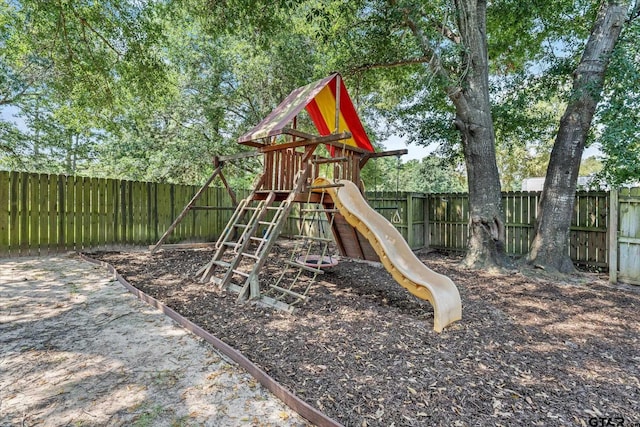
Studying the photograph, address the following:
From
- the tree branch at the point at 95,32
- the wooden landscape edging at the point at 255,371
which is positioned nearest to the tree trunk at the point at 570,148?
the wooden landscape edging at the point at 255,371

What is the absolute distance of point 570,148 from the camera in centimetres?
591

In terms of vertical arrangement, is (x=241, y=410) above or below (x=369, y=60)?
below

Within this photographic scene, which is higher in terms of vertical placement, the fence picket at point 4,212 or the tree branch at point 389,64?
the tree branch at point 389,64

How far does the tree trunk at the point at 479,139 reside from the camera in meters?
6.19

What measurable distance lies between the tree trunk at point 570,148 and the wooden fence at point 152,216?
3.34 ft

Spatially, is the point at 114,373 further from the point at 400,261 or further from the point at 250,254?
the point at 400,261

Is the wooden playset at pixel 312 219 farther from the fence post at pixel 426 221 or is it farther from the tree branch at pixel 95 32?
the tree branch at pixel 95 32

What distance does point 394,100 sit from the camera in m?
11.1

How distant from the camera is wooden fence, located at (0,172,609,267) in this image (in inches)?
257

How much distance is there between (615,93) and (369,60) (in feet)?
15.5

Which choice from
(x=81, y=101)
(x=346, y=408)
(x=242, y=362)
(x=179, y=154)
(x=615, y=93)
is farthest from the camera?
(x=179, y=154)

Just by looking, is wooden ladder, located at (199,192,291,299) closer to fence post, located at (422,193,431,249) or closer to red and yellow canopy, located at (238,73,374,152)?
red and yellow canopy, located at (238,73,374,152)

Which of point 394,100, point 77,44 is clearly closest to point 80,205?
point 77,44

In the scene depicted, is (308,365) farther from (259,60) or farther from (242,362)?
(259,60)
